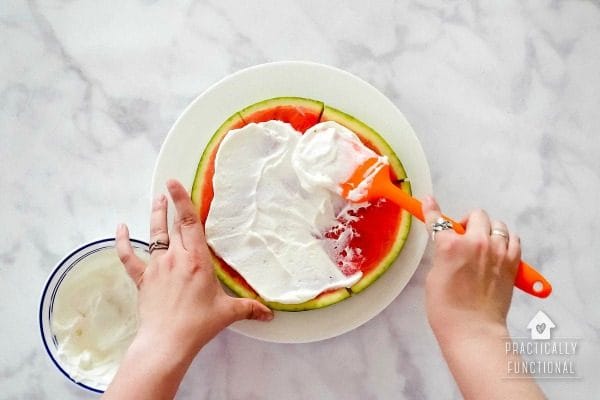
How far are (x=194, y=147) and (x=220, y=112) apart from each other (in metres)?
0.08

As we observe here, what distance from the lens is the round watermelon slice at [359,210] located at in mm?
1266

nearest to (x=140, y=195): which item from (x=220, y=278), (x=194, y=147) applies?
(x=194, y=147)

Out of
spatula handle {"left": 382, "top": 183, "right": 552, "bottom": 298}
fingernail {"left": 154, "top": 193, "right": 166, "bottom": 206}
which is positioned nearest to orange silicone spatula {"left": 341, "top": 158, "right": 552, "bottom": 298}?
spatula handle {"left": 382, "top": 183, "right": 552, "bottom": 298}

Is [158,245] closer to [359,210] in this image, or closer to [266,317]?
[266,317]

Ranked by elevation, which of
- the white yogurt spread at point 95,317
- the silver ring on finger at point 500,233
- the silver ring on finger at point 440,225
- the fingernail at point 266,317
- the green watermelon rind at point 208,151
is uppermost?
the silver ring on finger at point 500,233

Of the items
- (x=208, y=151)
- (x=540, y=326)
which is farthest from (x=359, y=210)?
(x=540, y=326)

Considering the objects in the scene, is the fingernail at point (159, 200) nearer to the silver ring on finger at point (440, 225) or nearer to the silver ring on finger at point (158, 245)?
the silver ring on finger at point (158, 245)

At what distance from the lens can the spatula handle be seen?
3.76 feet

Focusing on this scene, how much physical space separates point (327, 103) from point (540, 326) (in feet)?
2.07

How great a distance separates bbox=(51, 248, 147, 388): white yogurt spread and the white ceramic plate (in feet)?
0.62

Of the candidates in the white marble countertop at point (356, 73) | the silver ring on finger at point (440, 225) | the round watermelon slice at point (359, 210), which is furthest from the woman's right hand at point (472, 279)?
the white marble countertop at point (356, 73)

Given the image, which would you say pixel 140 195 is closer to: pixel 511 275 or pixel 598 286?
pixel 511 275

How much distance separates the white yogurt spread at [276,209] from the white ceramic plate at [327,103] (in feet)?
0.26

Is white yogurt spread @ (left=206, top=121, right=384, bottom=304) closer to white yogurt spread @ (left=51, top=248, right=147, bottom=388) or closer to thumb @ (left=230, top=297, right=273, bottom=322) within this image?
thumb @ (left=230, top=297, right=273, bottom=322)
